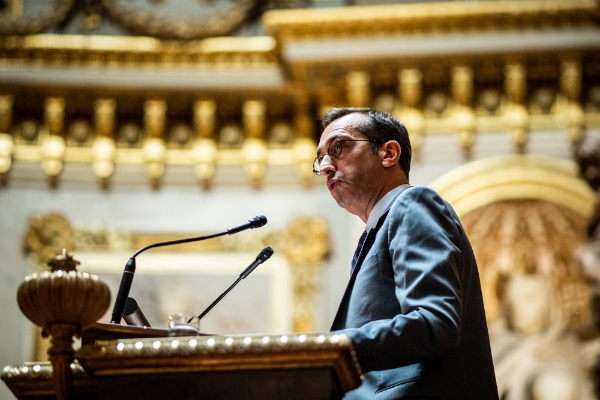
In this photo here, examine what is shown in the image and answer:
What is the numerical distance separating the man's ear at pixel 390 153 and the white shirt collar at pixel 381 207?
0.08 metres

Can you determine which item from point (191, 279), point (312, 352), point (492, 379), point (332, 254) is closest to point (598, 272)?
point (332, 254)

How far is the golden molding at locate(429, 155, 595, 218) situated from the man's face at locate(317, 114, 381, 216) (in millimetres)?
3334

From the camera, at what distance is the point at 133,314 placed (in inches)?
111

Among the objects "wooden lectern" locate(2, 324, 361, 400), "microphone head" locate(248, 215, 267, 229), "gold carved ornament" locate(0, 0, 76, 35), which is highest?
"gold carved ornament" locate(0, 0, 76, 35)

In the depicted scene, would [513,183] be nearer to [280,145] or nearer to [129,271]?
[280,145]

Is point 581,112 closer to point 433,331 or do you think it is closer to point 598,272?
point 598,272

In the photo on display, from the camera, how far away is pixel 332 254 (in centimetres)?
605

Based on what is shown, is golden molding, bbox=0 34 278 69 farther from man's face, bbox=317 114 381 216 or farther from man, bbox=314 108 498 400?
man, bbox=314 108 498 400

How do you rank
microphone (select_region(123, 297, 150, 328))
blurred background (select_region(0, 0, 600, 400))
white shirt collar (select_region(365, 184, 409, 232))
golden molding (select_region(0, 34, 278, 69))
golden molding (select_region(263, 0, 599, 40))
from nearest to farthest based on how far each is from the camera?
white shirt collar (select_region(365, 184, 409, 232))
microphone (select_region(123, 297, 150, 328))
blurred background (select_region(0, 0, 600, 400))
golden molding (select_region(263, 0, 599, 40))
golden molding (select_region(0, 34, 278, 69))

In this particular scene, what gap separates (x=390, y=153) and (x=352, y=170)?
0.37ft

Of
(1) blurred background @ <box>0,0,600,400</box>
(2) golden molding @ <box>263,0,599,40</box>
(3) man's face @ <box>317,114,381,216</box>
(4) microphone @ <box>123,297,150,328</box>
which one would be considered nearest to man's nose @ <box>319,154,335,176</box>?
Answer: (3) man's face @ <box>317,114,381,216</box>

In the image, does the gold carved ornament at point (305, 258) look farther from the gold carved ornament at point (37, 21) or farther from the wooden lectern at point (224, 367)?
the wooden lectern at point (224, 367)

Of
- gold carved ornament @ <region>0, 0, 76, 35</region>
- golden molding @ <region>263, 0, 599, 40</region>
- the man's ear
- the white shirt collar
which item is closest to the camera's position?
the white shirt collar

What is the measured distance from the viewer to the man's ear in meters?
2.62
